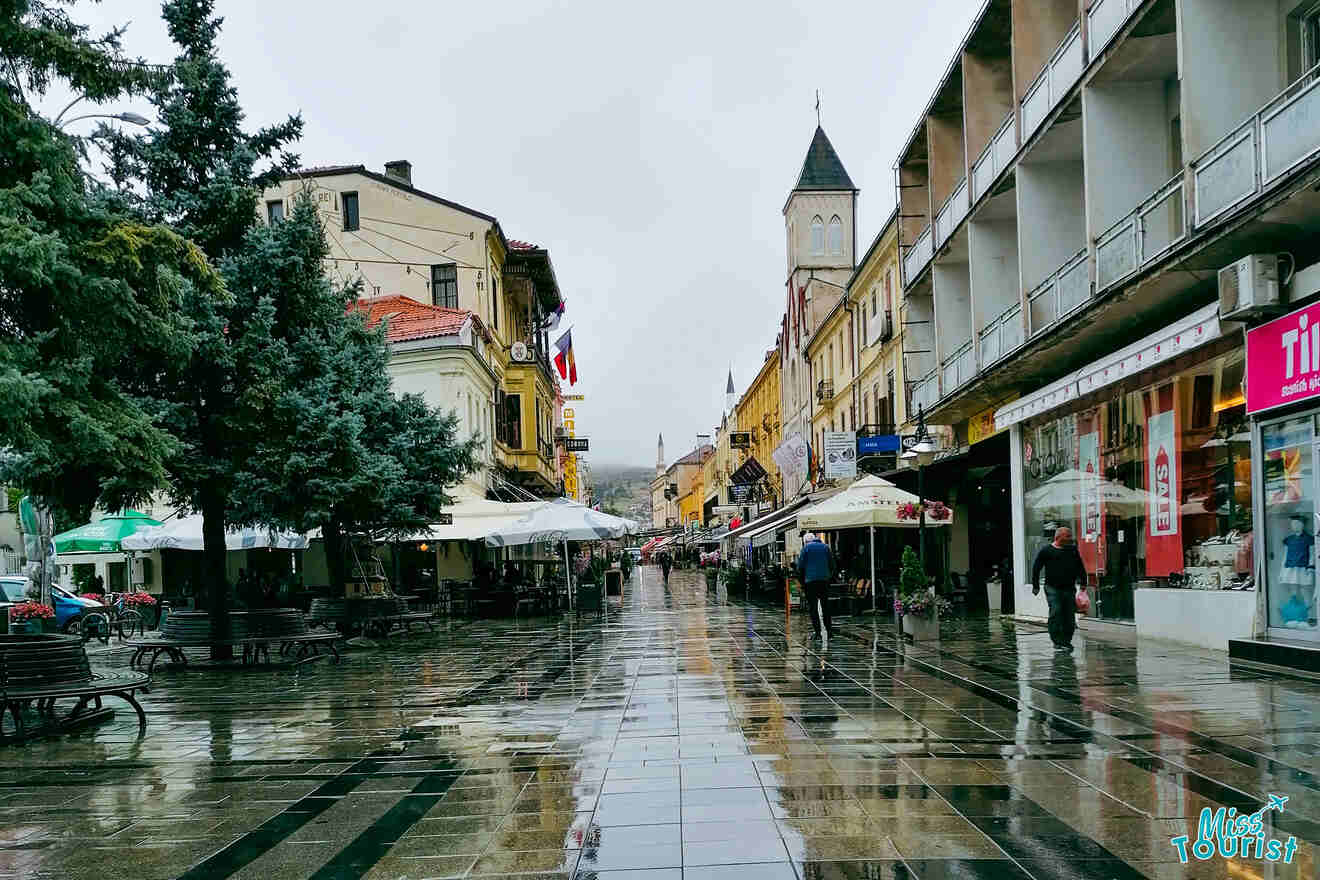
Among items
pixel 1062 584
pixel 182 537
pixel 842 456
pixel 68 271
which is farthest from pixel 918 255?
pixel 68 271

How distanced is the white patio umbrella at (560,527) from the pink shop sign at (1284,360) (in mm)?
14592

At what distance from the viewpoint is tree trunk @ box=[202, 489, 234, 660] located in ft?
53.6

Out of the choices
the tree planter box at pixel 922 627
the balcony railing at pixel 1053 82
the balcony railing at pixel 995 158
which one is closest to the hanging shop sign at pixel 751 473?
the balcony railing at pixel 995 158

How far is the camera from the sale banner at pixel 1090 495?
18219 millimetres

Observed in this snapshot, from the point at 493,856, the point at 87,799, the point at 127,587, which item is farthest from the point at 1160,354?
the point at 127,587

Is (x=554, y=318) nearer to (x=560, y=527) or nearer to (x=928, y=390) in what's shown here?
(x=928, y=390)

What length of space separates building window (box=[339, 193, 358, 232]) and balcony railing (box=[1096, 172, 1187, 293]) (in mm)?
28759

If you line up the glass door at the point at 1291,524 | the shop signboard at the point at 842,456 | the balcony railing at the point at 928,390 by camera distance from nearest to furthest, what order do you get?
the glass door at the point at 1291,524 < the balcony railing at the point at 928,390 < the shop signboard at the point at 842,456

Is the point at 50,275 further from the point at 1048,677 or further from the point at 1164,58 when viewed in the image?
the point at 1164,58

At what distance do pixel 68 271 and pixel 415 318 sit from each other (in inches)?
1042

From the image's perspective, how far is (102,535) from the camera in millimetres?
25141

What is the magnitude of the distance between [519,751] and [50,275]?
19.5 feet

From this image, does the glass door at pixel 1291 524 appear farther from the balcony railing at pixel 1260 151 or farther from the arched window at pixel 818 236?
the arched window at pixel 818 236

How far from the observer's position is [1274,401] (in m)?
12.1
